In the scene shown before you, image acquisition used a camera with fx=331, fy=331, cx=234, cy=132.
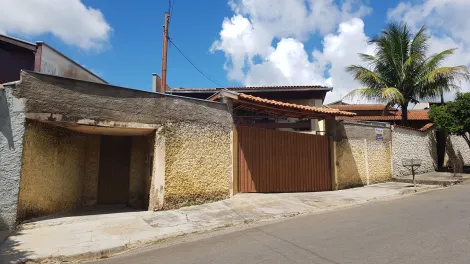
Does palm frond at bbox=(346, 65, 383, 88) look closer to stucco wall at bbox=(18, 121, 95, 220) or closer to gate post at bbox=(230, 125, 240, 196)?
gate post at bbox=(230, 125, 240, 196)

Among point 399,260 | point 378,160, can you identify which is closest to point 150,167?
point 399,260

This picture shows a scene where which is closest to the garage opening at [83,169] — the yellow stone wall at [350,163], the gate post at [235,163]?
the gate post at [235,163]

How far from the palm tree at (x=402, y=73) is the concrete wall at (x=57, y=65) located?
42.9 ft

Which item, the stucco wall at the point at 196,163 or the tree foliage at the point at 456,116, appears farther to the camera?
the tree foliage at the point at 456,116

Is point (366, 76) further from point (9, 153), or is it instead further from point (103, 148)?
point (9, 153)

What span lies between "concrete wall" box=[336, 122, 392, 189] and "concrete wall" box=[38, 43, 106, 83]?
10.6 meters

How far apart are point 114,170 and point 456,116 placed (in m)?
15.1

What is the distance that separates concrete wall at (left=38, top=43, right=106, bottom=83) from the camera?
11688 millimetres

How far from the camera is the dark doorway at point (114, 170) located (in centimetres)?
953

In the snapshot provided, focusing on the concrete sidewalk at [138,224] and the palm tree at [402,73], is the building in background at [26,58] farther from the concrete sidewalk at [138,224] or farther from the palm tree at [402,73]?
the palm tree at [402,73]

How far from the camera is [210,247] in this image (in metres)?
5.39

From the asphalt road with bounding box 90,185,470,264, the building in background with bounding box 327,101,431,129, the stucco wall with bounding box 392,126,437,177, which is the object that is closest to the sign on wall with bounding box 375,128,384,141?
the stucco wall with bounding box 392,126,437,177

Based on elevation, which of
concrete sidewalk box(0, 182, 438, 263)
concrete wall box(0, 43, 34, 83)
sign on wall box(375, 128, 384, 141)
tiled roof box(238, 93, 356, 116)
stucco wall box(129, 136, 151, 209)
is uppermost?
concrete wall box(0, 43, 34, 83)

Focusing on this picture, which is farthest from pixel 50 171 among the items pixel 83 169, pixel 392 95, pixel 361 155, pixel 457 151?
pixel 457 151
